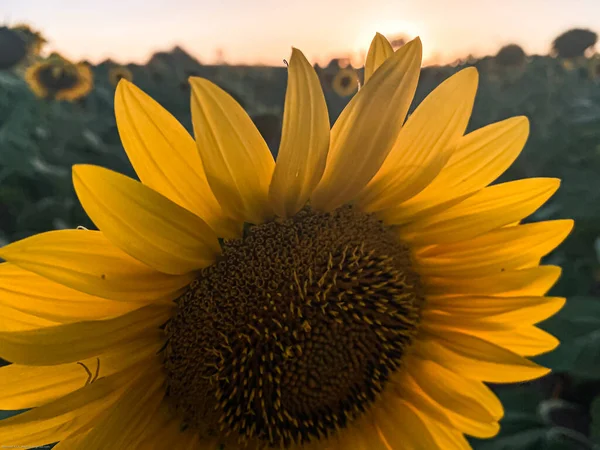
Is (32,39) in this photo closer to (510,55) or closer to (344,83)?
(344,83)

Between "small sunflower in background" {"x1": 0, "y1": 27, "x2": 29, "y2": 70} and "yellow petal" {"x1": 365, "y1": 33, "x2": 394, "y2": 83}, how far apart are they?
5380 millimetres

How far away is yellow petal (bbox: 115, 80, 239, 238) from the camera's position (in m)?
0.81

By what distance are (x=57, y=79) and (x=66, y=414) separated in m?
5.23

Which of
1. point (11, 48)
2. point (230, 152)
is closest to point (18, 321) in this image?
point (230, 152)

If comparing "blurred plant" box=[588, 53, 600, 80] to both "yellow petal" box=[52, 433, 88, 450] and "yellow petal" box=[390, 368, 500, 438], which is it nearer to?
"yellow petal" box=[390, 368, 500, 438]

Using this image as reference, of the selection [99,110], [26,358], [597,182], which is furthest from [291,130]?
[99,110]

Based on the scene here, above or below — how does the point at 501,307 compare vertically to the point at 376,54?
below

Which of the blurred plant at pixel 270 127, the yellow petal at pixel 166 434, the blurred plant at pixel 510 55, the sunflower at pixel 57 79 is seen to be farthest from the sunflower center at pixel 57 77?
the blurred plant at pixel 510 55

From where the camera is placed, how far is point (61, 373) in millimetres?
940

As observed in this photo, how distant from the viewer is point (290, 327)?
0.96 m

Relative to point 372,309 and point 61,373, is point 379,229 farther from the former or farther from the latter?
point 61,373

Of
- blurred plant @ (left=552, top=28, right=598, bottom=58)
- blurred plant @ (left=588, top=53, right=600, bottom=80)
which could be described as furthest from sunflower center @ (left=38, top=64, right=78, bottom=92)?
blurred plant @ (left=552, top=28, right=598, bottom=58)

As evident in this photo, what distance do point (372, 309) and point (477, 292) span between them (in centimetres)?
22

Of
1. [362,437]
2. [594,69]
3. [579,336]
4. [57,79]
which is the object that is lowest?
[579,336]
